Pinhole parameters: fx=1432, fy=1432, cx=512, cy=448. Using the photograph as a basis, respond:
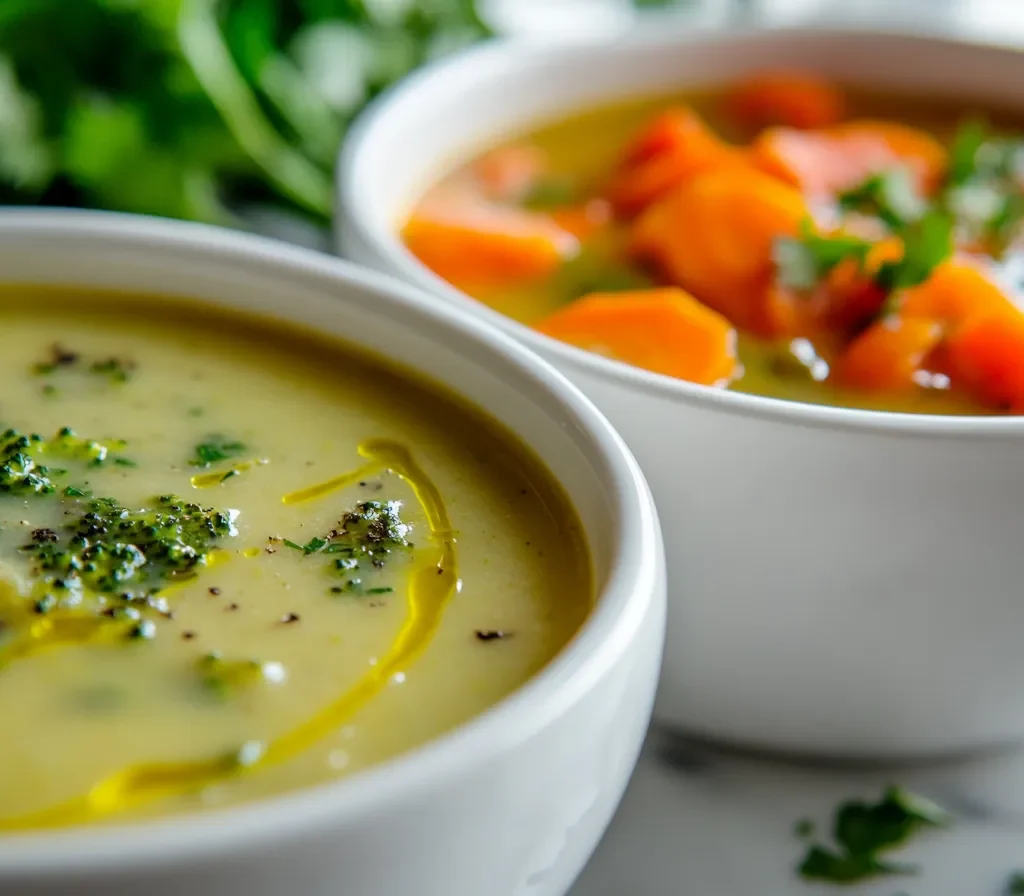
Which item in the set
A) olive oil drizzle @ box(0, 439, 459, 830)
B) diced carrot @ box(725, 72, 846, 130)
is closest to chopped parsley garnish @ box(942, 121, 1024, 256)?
diced carrot @ box(725, 72, 846, 130)

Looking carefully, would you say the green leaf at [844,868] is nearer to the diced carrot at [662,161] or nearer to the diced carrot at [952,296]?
the diced carrot at [952,296]

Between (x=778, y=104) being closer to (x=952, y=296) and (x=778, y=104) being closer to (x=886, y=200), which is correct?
(x=886, y=200)

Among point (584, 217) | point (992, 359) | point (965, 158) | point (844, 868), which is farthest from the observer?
point (965, 158)

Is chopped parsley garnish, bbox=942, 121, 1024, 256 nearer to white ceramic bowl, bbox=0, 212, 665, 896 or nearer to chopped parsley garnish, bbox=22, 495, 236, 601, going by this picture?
white ceramic bowl, bbox=0, 212, 665, 896

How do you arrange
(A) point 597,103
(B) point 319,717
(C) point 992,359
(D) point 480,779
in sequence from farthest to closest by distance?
1. (A) point 597,103
2. (C) point 992,359
3. (B) point 319,717
4. (D) point 480,779

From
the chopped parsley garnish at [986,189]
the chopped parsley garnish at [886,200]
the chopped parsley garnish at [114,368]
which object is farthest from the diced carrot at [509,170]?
the chopped parsley garnish at [114,368]

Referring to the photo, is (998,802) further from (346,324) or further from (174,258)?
(174,258)

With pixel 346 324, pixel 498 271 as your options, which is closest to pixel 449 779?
pixel 346 324

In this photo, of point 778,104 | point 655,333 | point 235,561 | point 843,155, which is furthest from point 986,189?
point 235,561
